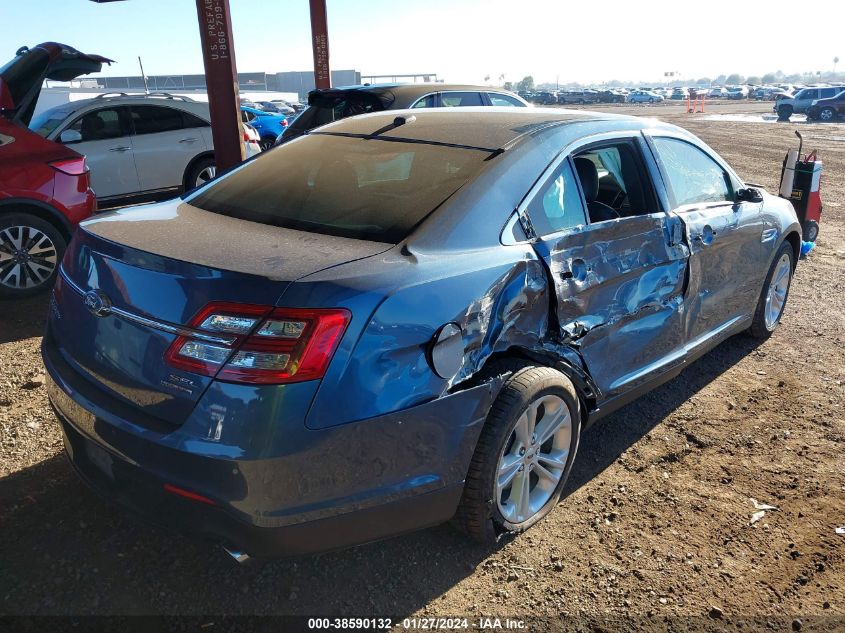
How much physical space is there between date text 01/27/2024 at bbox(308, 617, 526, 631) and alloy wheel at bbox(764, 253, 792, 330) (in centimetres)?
346

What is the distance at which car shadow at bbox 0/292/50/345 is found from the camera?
16.2 ft

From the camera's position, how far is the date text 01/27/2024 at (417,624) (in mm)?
2287

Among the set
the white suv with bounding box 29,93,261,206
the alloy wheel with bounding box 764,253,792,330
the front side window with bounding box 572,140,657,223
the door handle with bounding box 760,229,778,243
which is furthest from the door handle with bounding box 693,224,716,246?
the white suv with bounding box 29,93,261,206

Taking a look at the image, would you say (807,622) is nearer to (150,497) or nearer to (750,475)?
(750,475)

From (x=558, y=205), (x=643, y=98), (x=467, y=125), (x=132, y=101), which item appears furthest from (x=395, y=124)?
(x=643, y=98)

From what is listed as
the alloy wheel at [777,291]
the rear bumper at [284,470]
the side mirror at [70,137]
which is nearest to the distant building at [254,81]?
the side mirror at [70,137]

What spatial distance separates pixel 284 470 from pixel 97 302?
2.89 feet

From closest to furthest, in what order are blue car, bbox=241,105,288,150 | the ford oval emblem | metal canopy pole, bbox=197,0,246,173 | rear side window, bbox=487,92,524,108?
the ford oval emblem, metal canopy pole, bbox=197,0,246,173, rear side window, bbox=487,92,524,108, blue car, bbox=241,105,288,150

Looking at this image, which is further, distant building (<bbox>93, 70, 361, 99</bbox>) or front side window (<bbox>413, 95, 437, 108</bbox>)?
distant building (<bbox>93, 70, 361, 99</bbox>)

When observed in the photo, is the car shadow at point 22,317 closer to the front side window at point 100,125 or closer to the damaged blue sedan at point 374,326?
the damaged blue sedan at point 374,326

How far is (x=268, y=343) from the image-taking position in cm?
192

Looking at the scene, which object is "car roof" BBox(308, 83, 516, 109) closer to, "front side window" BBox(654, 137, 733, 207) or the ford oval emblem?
"front side window" BBox(654, 137, 733, 207)

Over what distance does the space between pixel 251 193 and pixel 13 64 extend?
15.3 ft

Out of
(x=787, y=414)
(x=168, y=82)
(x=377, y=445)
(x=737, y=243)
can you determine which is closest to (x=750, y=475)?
(x=787, y=414)
